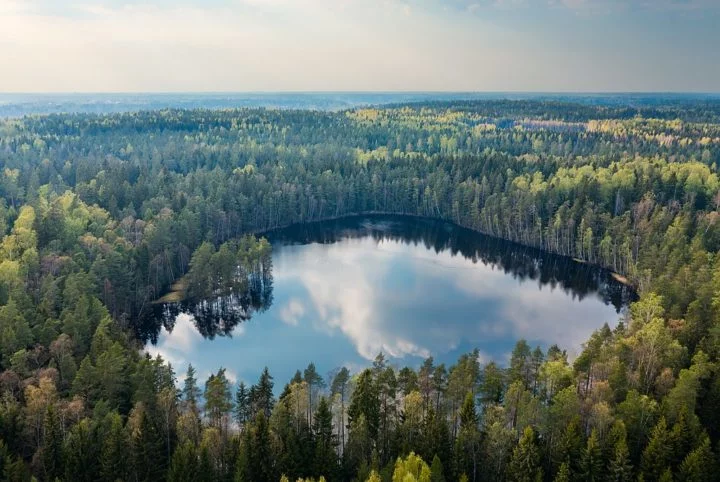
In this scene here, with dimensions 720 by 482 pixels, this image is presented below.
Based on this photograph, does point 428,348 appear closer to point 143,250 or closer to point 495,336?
point 495,336

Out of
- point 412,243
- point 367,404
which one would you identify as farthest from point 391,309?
point 412,243

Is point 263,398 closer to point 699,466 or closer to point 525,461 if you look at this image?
point 525,461

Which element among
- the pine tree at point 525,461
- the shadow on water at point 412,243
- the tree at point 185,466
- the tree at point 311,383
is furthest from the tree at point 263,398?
the shadow on water at point 412,243

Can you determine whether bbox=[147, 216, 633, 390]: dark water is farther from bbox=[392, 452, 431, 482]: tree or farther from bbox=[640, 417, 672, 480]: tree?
bbox=[640, 417, 672, 480]: tree

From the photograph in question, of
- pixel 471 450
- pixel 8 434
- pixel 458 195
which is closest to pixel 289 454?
pixel 471 450

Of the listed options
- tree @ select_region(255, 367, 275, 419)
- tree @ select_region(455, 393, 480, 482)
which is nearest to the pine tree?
tree @ select_region(455, 393, 480, 482)

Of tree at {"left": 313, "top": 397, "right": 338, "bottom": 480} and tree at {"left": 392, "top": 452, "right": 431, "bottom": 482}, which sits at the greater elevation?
tree at {"left": 392, "top": 452, "right": 431, "bottom": 482}
